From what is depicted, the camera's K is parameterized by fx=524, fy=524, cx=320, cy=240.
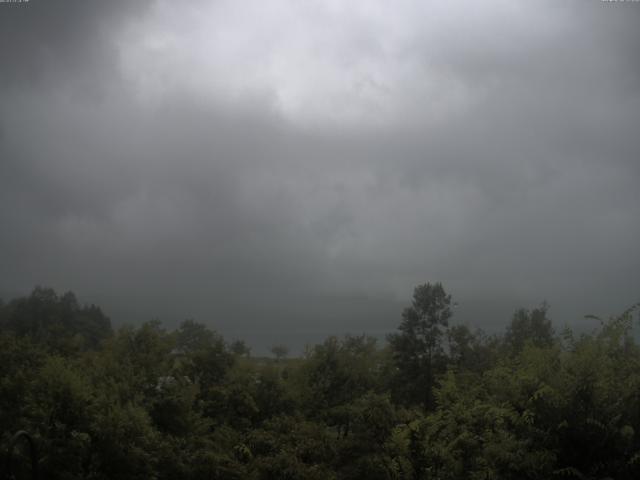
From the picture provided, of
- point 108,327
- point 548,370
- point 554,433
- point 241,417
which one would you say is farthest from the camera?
point 108,327

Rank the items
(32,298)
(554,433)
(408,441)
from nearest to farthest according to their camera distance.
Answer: (554,433) → (408,441) → (32,298)

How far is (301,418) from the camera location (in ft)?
81.6

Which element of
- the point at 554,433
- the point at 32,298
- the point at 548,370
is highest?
the point at 32,298

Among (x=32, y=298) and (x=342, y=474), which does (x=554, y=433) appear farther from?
(x=32, y=298)

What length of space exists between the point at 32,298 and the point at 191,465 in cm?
8906

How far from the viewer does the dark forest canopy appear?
1051cm

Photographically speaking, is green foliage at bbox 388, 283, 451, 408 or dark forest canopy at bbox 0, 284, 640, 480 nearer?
dark forest canopy at bbox 0, 284, 640, 480

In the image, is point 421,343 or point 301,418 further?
point 421,343

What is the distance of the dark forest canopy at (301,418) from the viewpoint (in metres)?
10.5

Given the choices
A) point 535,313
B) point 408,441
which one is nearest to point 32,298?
point 535,313

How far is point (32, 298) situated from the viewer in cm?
9344

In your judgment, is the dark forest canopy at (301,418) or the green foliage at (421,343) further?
the green foliage at (421,343)

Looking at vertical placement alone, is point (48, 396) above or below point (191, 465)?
above

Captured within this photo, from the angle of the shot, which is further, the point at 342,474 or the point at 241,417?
the point at 241,417
